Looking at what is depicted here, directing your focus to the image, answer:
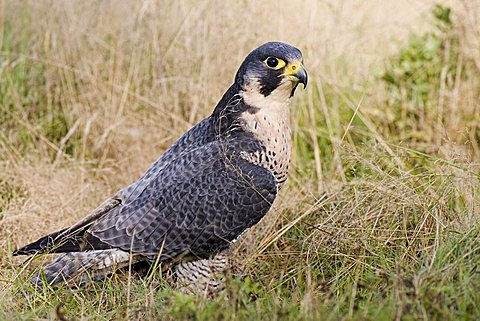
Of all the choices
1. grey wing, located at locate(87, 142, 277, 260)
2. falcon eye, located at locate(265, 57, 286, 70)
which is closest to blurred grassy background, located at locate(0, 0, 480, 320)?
grey wing, located at locate(87, 142, 277, 260)

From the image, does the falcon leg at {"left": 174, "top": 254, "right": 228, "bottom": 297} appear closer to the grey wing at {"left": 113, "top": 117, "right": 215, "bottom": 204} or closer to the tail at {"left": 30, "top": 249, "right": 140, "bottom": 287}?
the tail at {"left": 30, "top": 249, "right": 140, "bottom": 287}

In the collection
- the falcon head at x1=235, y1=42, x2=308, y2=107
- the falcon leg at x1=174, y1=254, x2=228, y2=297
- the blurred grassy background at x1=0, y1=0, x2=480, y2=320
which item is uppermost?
the falcon head at x1=235, y1=42, x2=308, y2=107

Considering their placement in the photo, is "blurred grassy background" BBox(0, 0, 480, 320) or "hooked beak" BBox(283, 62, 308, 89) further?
"blurred grassy background" BBox(0, 0, 480, 320)

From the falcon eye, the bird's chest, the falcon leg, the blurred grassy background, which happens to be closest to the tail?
the blurred grassy background

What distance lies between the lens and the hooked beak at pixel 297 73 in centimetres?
378

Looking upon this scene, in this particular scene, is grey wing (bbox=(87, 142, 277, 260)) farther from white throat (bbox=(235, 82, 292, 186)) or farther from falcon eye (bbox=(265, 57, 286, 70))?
falcon eye (bbox=(265, 57, 286, 70))

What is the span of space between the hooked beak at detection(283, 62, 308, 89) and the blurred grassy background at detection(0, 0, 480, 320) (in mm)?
497

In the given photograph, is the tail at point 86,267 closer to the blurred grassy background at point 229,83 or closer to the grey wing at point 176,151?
the blurred grassy background at point 229,83

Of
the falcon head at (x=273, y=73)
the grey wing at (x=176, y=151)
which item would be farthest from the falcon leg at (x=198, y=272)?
the falcon head at (x=273, y=73)

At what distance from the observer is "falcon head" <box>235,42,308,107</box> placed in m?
3.83

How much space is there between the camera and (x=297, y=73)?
12.4 ft

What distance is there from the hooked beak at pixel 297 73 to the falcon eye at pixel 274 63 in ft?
0.11

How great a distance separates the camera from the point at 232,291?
299 cm

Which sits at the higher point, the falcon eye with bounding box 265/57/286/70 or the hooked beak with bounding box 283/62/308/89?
the falcon eye with bounding box 265/57/286/70
